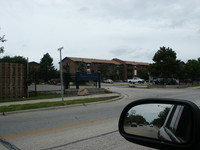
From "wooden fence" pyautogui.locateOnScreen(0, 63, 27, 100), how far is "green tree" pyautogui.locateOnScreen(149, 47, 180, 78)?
76.2ft

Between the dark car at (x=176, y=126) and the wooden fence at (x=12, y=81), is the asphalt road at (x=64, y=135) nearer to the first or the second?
the dark car at (x=176, y=126)

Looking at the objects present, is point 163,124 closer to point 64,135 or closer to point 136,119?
point 136,119

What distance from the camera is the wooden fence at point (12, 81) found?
16.1 metres

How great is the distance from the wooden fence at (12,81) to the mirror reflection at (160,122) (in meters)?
15.4

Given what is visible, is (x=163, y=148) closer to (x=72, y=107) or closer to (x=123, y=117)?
(x=123, y=117)

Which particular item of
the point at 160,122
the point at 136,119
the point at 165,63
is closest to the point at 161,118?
the point at 160,122

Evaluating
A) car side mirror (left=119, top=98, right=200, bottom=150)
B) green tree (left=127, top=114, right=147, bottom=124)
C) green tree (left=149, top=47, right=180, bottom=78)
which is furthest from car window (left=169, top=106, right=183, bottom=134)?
green tree (left=149, top=47, right=180, bottom=78)

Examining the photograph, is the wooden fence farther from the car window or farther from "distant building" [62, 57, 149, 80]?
"distant building" [62, 57, 149, 80]

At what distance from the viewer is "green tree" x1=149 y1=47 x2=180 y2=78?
Answer: 3427cm

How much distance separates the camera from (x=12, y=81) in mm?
16578

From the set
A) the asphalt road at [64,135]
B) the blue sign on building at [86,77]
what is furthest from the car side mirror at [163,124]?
the blue sign on building at [86,77]

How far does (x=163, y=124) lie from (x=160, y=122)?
34 millimetres

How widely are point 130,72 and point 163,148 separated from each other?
10264cm

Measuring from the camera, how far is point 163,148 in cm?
191
